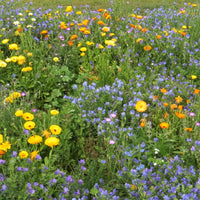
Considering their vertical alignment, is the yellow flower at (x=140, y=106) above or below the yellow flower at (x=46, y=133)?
above

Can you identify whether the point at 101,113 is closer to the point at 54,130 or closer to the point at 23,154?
the point at 54,130

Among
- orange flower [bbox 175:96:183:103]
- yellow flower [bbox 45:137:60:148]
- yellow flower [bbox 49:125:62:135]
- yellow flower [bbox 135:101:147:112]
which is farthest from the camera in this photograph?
orange flower [bbox 175:96:183:103]

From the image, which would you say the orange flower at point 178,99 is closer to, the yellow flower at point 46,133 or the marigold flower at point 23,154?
the yellow flower at point 46,133

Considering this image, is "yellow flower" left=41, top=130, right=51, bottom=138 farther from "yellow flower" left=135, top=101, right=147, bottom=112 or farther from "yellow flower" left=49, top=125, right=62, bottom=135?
"yellow flower" left=135, top=101, right=147, bottom=112

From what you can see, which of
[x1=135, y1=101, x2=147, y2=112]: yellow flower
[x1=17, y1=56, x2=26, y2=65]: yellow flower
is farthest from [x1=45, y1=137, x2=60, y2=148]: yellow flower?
[x1=17, y1=56, x2=26, y2=65]: yellow flower

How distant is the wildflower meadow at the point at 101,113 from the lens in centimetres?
213

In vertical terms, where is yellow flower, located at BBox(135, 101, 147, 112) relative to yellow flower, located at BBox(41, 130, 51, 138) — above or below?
above

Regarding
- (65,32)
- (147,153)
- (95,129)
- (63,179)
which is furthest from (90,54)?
(63,179)

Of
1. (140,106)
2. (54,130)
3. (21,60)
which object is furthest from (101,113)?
(21,60)

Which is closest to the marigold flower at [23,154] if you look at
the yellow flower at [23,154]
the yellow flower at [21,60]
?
the yellow flower at [23,154]

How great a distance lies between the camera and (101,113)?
281 centimetres

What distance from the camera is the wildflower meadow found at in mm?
2135

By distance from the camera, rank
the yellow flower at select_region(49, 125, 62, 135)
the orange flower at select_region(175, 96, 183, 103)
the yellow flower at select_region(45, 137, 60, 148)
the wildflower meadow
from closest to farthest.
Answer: the wildflower meadow, the yellow flower at select_region(45, 137, 60, 148), the yellow flower at select_region(49, 125, 62, 135), the orange flower at select_region(175, 96, 183, 103)

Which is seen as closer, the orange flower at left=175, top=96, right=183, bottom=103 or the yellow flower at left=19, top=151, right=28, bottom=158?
the yellow flower at left=19, top=151, right=28, bottom=158
